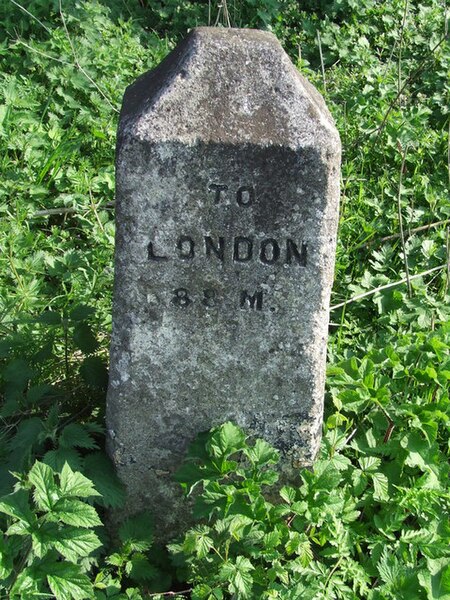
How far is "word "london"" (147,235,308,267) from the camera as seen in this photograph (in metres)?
2.17

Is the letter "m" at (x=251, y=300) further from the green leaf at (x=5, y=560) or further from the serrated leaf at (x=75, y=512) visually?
the green leaf at (x=5, y=560)

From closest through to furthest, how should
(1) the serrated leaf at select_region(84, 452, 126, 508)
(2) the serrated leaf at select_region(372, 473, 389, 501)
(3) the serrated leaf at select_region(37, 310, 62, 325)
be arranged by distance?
(1) the serrated leaf at select_region(84, 452, 126, 508), (2) the serrated leaf at select_region(372, 473, 389, 501), (3) the serrated leaf at select_region(37, 310, 62, 325)

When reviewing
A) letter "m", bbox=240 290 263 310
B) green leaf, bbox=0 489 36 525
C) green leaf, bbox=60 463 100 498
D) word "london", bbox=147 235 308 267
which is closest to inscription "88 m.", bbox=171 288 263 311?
letter "m", bbox=240 290 263 310

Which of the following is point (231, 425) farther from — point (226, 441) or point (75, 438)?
point (75, 438)

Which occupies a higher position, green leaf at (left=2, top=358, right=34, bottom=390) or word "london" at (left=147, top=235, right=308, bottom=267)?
word "london" at (left=147, top=235, right=308, bottom=267)

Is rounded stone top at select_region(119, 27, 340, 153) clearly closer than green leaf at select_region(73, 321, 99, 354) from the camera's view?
Yes

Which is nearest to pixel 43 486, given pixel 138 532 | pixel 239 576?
pixel 138 532

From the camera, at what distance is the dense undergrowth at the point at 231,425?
2.31 metres

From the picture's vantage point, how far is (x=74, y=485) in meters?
2.15

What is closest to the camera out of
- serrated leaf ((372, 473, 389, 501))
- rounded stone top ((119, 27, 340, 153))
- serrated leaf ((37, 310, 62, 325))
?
rounded stone top ((119, 27, 340, 153))

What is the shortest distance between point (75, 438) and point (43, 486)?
35cm

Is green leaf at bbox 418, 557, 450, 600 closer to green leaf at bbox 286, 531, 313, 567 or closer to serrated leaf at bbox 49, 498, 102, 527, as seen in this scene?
green leaf at bbox 286, 531, 313, 567

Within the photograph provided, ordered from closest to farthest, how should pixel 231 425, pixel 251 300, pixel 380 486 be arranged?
1. pixel 251 300
2. pixel 231 425
3. pixel 380 486

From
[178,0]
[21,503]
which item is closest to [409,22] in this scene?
[178,0]
